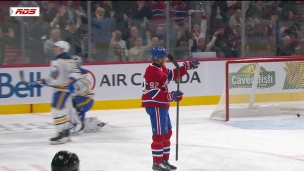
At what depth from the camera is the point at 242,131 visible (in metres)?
9.81

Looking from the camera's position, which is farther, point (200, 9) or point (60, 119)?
point (200, 9)

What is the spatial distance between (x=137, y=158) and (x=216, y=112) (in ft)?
11.3

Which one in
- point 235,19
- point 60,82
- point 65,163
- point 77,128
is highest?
point 235,19

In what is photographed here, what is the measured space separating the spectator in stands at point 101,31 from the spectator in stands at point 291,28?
332 centimetres

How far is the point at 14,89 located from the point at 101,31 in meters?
1.91

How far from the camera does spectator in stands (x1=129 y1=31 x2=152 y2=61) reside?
12.9 metres

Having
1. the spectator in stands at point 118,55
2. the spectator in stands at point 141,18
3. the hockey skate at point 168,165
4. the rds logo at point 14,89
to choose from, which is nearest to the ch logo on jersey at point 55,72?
the hockey skate at point 168,165

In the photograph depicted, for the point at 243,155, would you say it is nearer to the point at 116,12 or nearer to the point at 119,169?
the point at 119,169

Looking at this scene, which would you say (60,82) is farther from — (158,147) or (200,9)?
(200,9)

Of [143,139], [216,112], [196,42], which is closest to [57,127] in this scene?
[143,139]

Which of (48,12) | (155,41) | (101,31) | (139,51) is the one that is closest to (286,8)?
(155,41)

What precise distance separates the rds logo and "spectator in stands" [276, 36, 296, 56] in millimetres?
4616

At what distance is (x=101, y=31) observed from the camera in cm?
1278

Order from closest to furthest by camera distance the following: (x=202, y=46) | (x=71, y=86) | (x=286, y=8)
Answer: (x=71, y=86)
(x=202, y=46)
(x=286, y=8)
